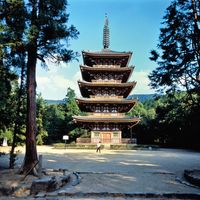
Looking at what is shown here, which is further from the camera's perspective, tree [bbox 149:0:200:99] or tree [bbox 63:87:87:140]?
tree [bbox 63:87:87:140]

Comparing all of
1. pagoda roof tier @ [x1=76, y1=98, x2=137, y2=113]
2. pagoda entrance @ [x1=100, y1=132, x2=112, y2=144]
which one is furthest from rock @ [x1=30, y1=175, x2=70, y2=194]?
pagoda entrance @ [x1=100, y1=132, x2=112, y2=144]

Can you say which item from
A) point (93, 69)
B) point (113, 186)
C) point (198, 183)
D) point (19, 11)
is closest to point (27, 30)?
point (19, 11)

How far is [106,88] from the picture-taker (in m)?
34.8

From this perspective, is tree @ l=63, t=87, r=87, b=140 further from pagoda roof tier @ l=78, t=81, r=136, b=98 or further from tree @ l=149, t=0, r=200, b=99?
tree @ l=149, t=0, r=200, b=99

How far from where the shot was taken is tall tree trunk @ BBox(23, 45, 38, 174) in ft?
38.8

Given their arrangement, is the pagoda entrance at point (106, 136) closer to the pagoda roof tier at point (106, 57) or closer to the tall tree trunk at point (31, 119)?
the pagoda roof tier at point (106, 57)

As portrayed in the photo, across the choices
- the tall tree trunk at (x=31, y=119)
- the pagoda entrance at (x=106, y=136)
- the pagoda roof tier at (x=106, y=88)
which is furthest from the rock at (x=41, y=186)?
the pagoda entrance at (x=106, y=136)

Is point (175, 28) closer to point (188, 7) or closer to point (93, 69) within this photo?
point (188, 7)

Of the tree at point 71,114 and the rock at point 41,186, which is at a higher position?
the tree at point 71,114

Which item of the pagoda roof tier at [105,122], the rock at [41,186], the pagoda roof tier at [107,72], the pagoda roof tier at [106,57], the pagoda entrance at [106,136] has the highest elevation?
the pagoda roof tier at [106,57]

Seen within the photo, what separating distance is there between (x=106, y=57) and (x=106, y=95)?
536 cm

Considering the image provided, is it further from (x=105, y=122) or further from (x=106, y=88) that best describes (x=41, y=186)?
(x=106, y=88)

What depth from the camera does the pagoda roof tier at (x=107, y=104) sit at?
33469 mm

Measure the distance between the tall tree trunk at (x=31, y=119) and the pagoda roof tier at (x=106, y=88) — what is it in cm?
2099
